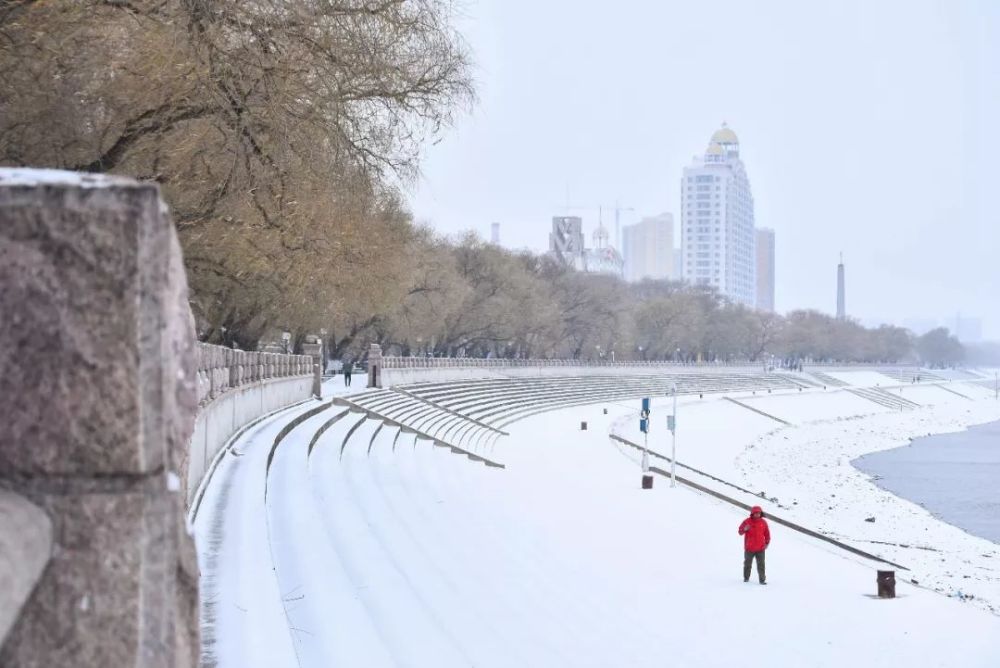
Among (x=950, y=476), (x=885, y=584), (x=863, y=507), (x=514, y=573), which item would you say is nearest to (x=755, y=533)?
(x=885, y=584)

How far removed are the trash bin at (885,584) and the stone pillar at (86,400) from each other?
18.2 meters

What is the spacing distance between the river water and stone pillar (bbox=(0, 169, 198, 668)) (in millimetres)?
35439

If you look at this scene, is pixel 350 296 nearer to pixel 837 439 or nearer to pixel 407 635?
pixel 407 635

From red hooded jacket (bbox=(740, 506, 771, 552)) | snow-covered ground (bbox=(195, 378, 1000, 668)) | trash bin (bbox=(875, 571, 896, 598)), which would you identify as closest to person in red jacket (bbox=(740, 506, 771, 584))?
red hooded jacket (bbox=(740, 506, 771, 552))

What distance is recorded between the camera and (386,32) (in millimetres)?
14258

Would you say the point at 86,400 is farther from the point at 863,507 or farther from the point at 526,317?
the point at 526,317

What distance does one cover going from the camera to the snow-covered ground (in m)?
9.46

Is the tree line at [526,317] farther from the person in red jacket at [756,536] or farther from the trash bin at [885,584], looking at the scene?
the trash bin at [885,584]

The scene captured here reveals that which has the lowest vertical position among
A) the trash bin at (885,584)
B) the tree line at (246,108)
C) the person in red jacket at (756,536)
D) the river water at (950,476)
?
the river water at (950,476)

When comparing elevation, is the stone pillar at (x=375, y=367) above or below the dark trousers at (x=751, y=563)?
above

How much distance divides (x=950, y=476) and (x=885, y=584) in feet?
137

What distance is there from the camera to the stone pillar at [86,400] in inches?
68.2

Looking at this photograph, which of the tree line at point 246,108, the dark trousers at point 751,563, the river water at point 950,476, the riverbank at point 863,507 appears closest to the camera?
the tree line at point 246,108

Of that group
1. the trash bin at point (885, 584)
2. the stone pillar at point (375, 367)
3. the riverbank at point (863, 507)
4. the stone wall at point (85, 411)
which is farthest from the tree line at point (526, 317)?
the stone wall at point (85, 411)
